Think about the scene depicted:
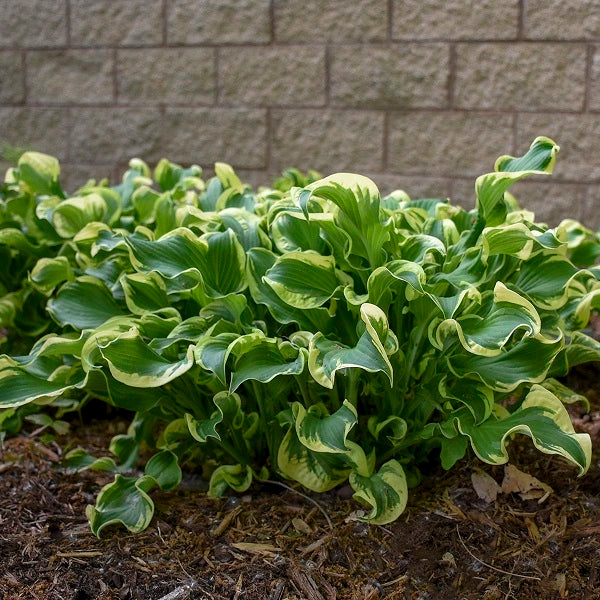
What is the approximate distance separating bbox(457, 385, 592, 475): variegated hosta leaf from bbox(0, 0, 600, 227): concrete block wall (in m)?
2.76

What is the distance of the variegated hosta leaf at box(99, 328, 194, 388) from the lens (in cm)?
176

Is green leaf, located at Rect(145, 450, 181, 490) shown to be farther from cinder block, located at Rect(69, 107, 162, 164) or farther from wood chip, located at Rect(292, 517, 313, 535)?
cinder block, located at Rect(69, 107, 162, 164)

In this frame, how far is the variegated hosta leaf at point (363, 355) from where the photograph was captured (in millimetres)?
1611

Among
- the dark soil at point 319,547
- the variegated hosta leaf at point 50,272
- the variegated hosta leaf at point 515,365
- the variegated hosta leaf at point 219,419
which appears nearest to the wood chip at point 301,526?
the dark soil at point 319,547

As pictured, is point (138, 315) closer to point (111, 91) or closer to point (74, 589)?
point (74, 589)

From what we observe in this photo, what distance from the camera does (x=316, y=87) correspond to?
15.1ft

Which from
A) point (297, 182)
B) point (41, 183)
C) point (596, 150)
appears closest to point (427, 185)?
point (596, 150)

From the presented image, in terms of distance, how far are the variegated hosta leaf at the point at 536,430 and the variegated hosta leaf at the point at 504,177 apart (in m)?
0.47

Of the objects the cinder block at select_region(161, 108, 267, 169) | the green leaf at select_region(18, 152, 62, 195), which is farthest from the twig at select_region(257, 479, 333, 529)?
the cinder block at select_region(161, 108, 267, 169)

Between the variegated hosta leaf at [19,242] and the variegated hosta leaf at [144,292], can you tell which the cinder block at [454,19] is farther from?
the variegated hosta leaf at [144,292]

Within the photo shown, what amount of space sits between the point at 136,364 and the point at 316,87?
3.16 meters

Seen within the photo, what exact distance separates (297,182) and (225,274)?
0.94m

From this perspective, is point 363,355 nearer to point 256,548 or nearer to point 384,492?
point 384,492

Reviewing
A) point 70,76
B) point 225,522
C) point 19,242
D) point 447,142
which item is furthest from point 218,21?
point 225,522
